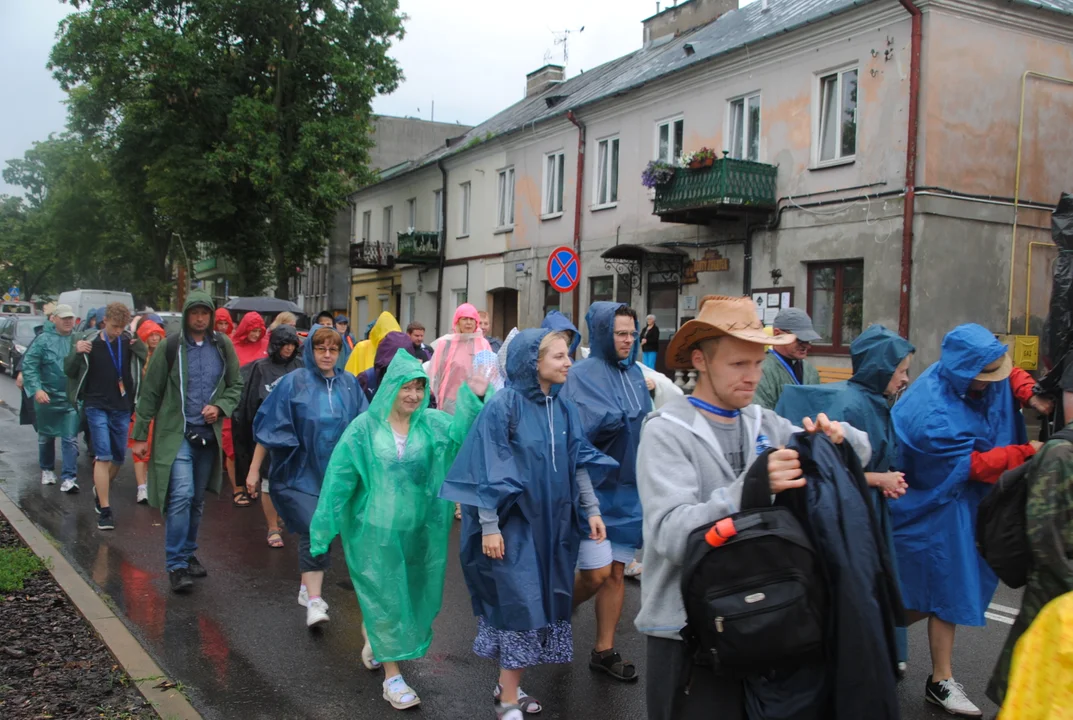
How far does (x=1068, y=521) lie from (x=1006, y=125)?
52.2 ft

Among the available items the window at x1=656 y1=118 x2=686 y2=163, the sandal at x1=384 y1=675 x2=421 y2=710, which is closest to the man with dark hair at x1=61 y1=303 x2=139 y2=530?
the sandal at x1=384 y1=675 x2=421 y2=710

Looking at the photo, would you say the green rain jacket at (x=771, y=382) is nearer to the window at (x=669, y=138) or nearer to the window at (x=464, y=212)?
the window at (x=669, y=138)

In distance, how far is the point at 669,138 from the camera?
2105cm

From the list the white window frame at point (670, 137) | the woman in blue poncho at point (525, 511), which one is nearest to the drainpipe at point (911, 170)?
the white window frame at point (670, 137)

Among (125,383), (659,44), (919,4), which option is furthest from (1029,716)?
(659,44)

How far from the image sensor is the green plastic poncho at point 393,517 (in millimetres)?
4609

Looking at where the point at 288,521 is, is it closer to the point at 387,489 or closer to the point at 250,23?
the point at 387,489

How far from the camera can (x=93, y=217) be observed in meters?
54.6

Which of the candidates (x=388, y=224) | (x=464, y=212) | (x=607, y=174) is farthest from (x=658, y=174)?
(x=388, y=224)

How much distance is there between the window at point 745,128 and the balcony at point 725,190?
891mm

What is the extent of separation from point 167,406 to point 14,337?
906 inches

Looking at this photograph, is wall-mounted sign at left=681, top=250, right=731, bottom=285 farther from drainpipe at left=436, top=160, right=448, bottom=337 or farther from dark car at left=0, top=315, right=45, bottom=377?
dark car at left=0, top=315, right=45, bottom=377

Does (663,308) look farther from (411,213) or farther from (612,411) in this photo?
(612,411)

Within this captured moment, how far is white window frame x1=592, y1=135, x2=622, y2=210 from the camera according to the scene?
22.9 meters
